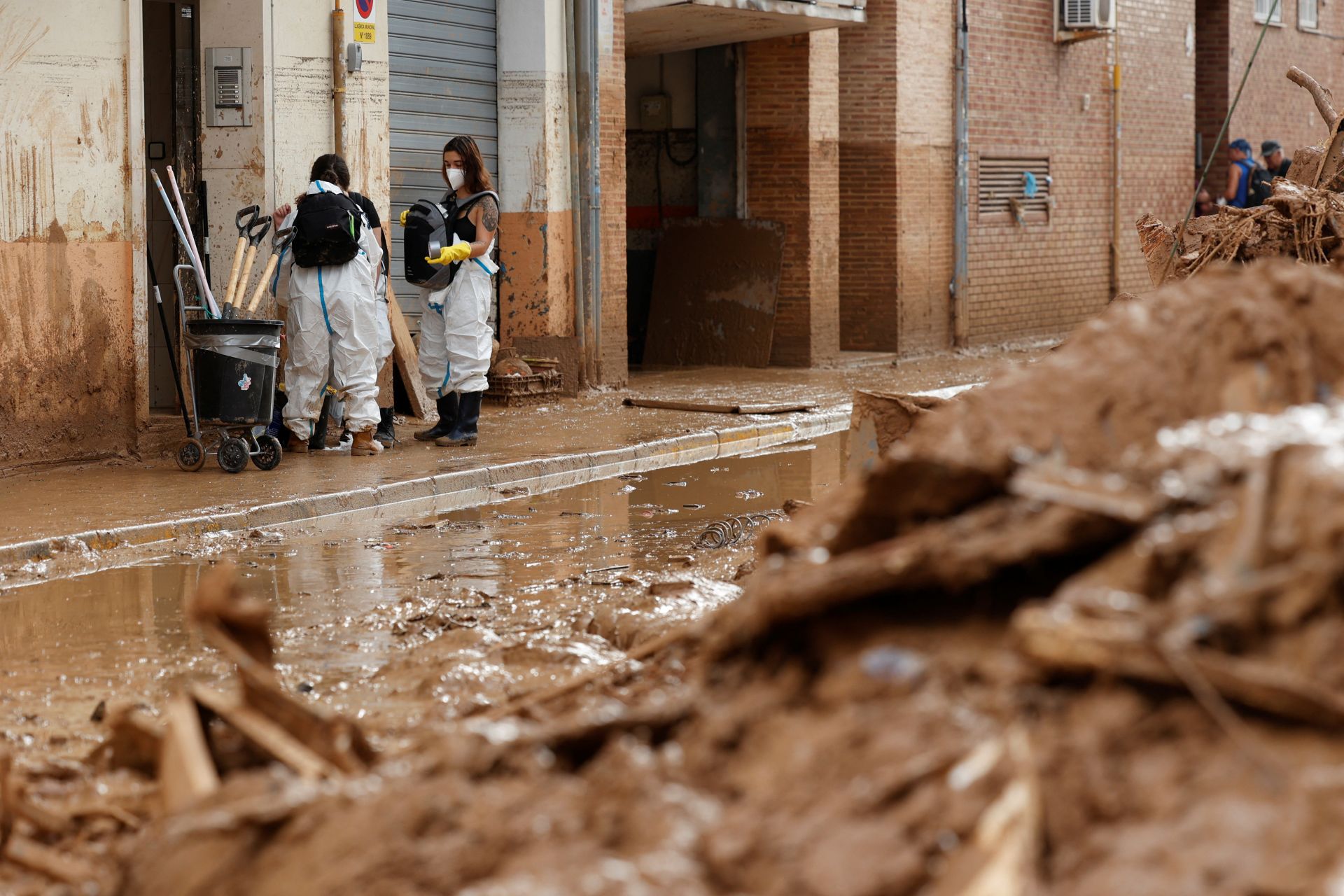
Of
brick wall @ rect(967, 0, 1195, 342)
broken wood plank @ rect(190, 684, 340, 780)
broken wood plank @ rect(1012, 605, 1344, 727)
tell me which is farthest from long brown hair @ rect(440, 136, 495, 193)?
brick wall @ rect(967, 0, 1195, 342)

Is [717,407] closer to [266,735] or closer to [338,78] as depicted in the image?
[338,78]

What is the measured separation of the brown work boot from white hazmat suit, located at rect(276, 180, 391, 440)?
5cm

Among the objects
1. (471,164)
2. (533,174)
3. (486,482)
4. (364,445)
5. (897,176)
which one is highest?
→ (897,176)

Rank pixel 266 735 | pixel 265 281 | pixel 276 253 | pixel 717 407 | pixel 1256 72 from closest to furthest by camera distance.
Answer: pixel 266 735, pixel 265 281, pixel 276 253, pixel 717 407, pixel 1256 72

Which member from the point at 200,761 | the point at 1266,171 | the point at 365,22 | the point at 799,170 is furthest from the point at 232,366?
the point at 1266,171

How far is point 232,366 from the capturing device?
10344 millimetres

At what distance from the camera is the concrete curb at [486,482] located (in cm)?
873

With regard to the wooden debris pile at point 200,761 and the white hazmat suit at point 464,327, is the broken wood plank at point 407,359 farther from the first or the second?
the wooden debris pile at point 200,761

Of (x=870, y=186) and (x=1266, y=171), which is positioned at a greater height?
(x=1266, y=171)

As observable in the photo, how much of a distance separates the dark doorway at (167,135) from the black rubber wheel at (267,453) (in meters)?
2.18

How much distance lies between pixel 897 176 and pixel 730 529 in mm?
11724

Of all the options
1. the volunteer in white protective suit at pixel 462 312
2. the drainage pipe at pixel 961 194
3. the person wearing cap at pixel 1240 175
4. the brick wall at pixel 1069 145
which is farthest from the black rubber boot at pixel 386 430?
the person wearing cap at pixel 1240 175

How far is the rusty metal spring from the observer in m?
8.88

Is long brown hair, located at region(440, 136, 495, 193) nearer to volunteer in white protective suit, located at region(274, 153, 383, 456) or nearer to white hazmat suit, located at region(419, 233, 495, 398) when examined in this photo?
white hazmat suit, located at region(419, 233, 495, 398)
